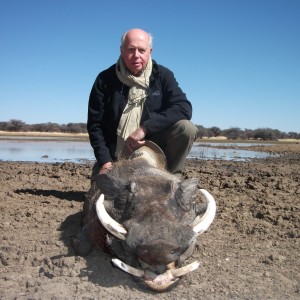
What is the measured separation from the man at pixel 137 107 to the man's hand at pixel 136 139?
3cm

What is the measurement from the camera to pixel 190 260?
3688 millimetres

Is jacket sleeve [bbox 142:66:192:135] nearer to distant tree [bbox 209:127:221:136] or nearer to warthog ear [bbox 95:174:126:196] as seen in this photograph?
warthog ear [bbox 95:174:126:196]

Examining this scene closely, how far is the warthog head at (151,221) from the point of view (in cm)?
263

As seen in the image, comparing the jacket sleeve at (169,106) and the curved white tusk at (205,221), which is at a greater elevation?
the jacket sleeve at (169,106)

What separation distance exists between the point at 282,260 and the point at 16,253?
7.61 ft

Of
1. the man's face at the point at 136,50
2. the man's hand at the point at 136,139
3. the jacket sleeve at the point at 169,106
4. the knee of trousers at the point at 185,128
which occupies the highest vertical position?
the man's face at the point at 136,50

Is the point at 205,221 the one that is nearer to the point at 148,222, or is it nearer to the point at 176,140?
the point at 148,222

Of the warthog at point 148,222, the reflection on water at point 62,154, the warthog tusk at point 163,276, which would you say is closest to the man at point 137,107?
the warthog at point 148,222

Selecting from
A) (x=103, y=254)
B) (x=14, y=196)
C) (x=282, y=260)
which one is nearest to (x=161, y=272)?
(x=103, y=254)

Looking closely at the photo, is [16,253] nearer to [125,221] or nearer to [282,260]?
[125,221]

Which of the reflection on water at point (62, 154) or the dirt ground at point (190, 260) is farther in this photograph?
the reflection on water at point (62, 154)

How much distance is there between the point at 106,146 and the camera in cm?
550

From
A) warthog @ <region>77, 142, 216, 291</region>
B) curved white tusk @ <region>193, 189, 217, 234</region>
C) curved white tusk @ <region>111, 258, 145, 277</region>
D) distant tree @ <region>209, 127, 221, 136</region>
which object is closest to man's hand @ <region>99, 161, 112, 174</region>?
warthog @ <region>77, 142, 216, 291</region>

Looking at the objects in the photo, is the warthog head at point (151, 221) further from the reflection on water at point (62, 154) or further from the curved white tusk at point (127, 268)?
the reflection on water at point (62, 154)
